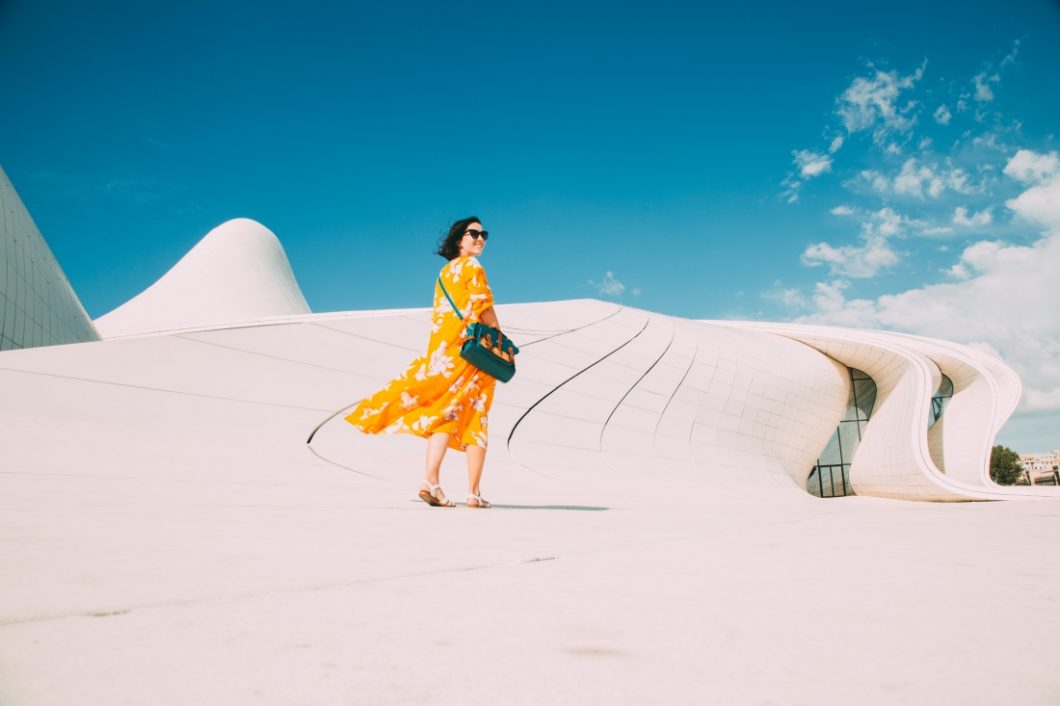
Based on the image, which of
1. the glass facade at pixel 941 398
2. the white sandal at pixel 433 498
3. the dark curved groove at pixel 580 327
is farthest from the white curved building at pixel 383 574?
the glass facade at pixel 941 398

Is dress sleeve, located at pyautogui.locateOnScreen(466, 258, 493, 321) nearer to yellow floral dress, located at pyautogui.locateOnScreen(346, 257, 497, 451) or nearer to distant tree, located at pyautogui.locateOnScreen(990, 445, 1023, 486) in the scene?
yellow floral dress, located at pyautogui.locateOnScreen(346, 257, 497, 451)

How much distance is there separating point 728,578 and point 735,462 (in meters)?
12.2

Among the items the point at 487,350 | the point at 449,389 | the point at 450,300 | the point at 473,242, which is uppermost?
the point at 473,242

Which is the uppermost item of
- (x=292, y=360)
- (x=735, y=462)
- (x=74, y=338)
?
(x=74, y=338)

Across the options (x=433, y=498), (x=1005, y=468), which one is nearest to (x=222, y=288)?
(x=433, y=498)

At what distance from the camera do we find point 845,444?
70.9 ft

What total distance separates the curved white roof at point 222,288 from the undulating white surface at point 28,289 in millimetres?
12058

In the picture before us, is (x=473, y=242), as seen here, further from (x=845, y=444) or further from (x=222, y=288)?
(x=222, y=288)

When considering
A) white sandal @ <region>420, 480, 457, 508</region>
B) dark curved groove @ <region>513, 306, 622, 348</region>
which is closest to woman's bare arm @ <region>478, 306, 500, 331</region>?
white sandal @ <region>420, 480, 457, 508</region>

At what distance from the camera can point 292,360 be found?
21.5 ft

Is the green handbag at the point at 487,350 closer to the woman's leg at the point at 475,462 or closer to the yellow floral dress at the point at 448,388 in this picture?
the yellow floral dress at the point at 448,388

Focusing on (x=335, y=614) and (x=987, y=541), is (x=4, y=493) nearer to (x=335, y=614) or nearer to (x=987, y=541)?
(x=335, y=614)

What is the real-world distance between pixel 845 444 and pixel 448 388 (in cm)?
2126

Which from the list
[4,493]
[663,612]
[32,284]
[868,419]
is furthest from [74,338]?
[868,419]
